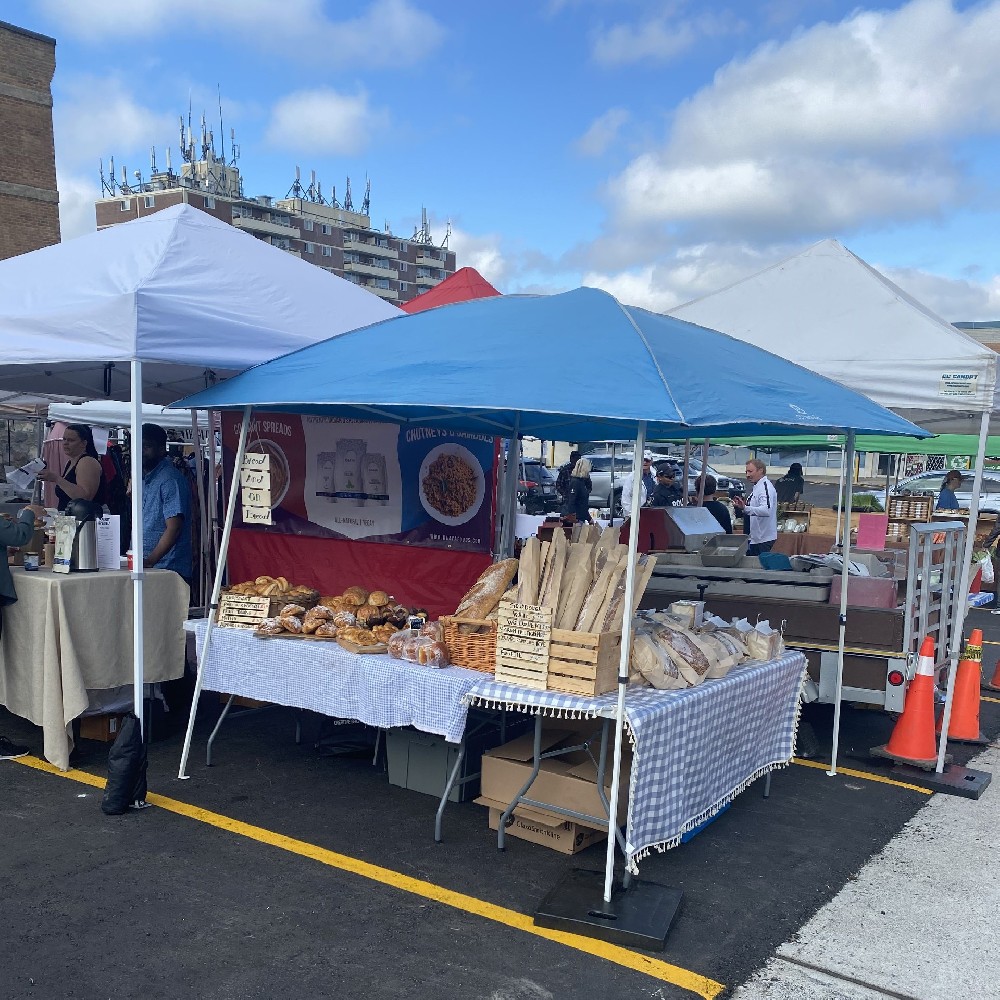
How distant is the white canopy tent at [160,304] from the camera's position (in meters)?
4.80

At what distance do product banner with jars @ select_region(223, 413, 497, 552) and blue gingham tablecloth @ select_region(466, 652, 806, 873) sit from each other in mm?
2203

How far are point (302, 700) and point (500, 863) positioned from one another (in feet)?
4.45

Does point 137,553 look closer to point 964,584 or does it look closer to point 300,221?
point 964,584

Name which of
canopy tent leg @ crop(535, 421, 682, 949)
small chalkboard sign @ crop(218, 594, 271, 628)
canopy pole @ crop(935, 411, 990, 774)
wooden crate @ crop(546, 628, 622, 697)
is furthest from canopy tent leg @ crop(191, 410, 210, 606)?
canopy pole @ crop(935, 411, 990, 774)

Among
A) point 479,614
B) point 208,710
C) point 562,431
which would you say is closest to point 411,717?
point 479,614

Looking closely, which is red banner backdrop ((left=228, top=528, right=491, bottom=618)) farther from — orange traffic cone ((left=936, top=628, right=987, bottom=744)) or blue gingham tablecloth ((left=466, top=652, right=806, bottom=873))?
orange traffic cone ((left=936, top=628, right=987, bottom=744))

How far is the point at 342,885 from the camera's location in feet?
12.7

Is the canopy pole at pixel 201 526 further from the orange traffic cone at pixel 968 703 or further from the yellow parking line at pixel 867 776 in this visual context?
the orange traffic cone at pixel 968 703

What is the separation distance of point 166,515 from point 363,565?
144 centimetres

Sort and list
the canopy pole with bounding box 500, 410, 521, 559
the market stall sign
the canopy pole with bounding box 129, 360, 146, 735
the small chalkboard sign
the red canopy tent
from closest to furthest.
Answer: the market stall sign, the canopy pole with bounding box 129, 360, 146, 735, the small chalkboard sign, the canopy pole with bounding box 500, 410, 521, 559, the red canopy tent

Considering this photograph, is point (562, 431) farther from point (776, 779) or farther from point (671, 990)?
point (671, 990)

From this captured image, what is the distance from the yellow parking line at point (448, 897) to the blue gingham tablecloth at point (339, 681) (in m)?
0.63

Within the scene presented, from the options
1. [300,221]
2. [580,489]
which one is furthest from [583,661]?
[300,221]

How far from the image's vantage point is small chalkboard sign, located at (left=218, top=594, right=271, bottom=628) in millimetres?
5055
